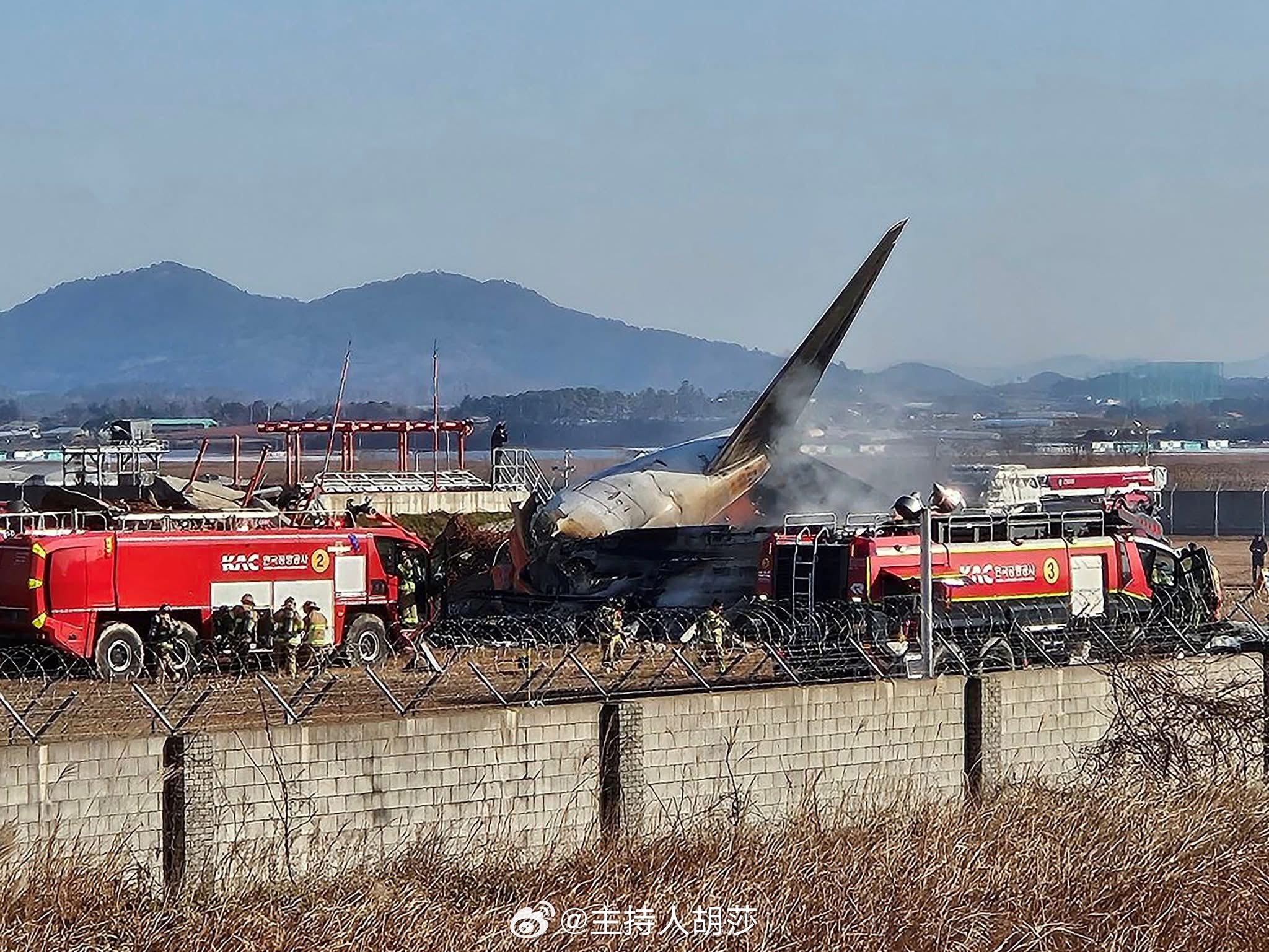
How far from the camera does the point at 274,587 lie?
109 ft

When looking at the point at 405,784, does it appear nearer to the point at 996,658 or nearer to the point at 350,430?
the point at 996,658

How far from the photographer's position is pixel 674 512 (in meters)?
45.0

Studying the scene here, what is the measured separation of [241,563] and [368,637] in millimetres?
2883

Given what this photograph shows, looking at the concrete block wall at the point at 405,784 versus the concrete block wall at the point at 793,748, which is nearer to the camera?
the concrete block wall at the point at 405,784

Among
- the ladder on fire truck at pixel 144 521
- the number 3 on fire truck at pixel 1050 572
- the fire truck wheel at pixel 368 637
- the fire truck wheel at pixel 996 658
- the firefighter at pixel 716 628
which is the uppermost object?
the ladder on fire truck at pixel 144 521

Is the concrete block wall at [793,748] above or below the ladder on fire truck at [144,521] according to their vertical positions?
below

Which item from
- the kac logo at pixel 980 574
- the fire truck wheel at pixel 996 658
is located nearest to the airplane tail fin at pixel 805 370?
the kac logo at pixel 980 574

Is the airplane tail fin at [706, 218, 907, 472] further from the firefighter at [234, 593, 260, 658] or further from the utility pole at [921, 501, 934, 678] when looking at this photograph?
the utility pole at [921, 501, 934, 678]

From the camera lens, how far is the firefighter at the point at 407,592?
35688 mm

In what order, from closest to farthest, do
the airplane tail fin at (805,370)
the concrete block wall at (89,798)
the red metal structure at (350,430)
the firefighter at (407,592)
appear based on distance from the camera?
the concrete block wall at (89,798)
the firefighter at (407,592)
the airplane tail fin at (805,370)
the red metal structure at (350,430)

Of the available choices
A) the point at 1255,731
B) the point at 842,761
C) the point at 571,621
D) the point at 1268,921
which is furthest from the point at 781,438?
the point at 1268,921

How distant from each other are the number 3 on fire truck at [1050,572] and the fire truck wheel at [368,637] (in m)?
11.3

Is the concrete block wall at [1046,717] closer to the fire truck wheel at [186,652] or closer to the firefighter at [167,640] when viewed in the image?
the fire truck wheel at [186,652]

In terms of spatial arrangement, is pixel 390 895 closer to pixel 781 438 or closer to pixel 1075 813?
pixel 1075 813
